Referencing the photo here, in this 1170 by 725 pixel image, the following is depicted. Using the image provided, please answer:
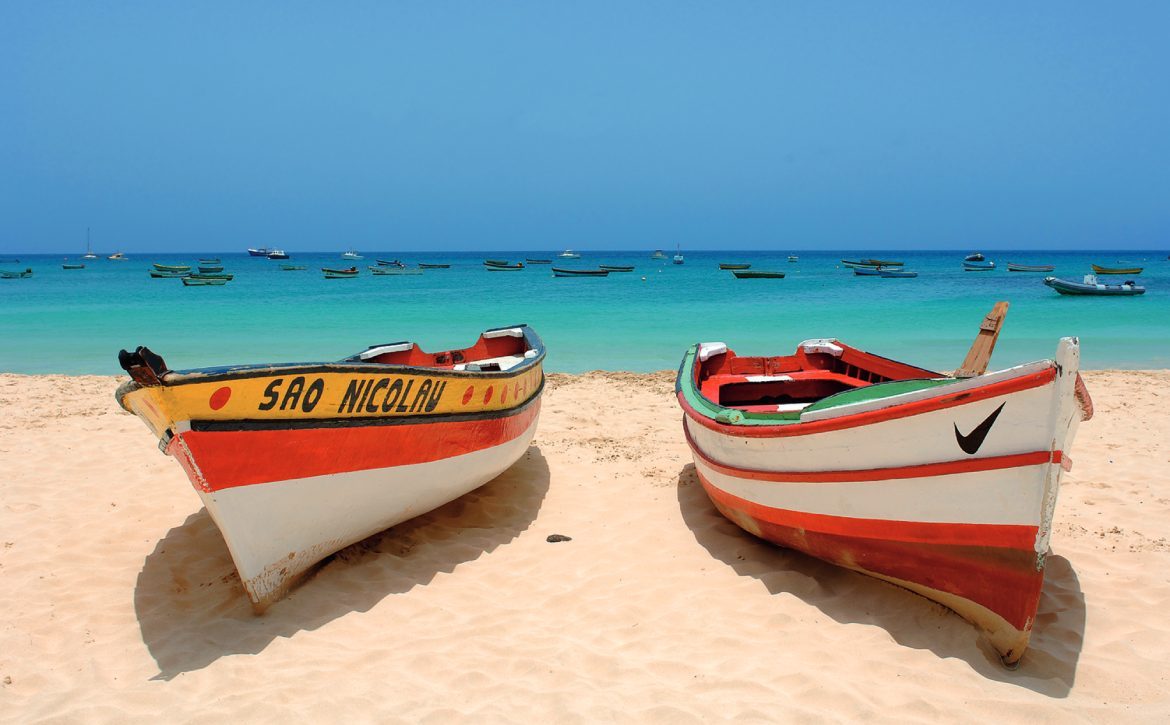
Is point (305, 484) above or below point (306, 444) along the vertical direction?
below

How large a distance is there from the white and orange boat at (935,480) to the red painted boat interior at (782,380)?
2071mm

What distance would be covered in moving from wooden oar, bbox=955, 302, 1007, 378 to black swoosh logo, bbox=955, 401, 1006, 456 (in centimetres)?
277

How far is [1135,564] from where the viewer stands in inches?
177

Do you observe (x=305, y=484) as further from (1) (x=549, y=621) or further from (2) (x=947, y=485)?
(2) (x=947, y=485)

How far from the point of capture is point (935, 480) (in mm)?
3541

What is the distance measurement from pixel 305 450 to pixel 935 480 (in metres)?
3.62

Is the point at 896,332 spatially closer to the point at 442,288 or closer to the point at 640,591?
the point at 640,591

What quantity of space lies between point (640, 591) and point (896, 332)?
20.7 m

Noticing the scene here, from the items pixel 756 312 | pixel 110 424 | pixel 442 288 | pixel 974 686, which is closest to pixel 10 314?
pixel 442 288

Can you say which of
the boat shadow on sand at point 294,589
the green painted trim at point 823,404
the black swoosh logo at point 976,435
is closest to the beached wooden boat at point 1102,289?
the green painted trim at point 823,404

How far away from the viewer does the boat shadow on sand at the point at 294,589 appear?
402 centimetres

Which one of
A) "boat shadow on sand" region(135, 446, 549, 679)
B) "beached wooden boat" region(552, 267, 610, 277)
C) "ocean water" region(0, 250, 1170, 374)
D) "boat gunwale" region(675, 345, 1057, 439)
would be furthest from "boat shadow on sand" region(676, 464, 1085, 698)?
"beached wooden boat" region(552, 267, 610, 277)

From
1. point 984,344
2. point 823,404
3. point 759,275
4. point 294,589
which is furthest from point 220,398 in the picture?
point 759,275

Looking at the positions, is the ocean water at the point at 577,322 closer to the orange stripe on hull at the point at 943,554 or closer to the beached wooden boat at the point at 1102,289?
the beached wooden boat at the point at 1102,289
